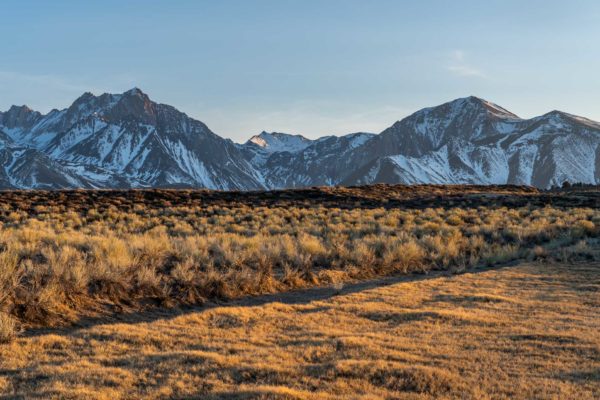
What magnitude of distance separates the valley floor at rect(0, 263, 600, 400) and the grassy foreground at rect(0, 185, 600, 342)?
2.90 feet

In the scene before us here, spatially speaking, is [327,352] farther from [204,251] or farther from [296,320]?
[204,251]

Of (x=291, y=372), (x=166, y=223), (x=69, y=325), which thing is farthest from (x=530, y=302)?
(x=166, y=223)

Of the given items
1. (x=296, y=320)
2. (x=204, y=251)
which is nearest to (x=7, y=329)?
(x=296, y=320)

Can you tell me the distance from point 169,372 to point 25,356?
87.0 inches

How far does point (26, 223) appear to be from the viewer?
2636cm

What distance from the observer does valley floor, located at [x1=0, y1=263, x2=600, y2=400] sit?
22.6 feet

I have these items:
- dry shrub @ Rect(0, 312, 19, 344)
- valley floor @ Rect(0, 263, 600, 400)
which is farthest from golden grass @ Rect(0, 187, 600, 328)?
valley floor @ Rect(0, 263, 600, 400)

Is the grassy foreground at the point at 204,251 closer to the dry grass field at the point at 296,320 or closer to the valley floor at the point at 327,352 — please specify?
the dry grass field at the point at 296,320

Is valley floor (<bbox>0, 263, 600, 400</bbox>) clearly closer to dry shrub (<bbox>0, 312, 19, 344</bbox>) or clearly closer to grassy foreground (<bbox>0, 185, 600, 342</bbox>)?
dry shrub (<bbox>0, 312, 19, 344</bbox>)

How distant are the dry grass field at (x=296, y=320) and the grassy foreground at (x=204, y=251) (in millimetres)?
60

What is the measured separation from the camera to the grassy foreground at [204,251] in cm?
1105

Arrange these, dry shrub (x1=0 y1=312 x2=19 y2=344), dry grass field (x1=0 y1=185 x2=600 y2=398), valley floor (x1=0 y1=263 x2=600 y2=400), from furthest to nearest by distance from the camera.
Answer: dry shrub (x1=0 y1=312 x2=19 y2=344), dry grass field (x1=0 y1=185 x2=600 y2=398), valley floor (x1=0 y1=263 x2=600 y2=400)

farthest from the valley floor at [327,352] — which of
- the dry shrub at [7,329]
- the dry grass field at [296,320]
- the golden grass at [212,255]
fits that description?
the golden grass at [212,255]

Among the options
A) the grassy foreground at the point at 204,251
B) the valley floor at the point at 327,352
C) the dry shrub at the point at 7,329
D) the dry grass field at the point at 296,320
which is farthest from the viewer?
the grassy foreground at the point at 204,251
